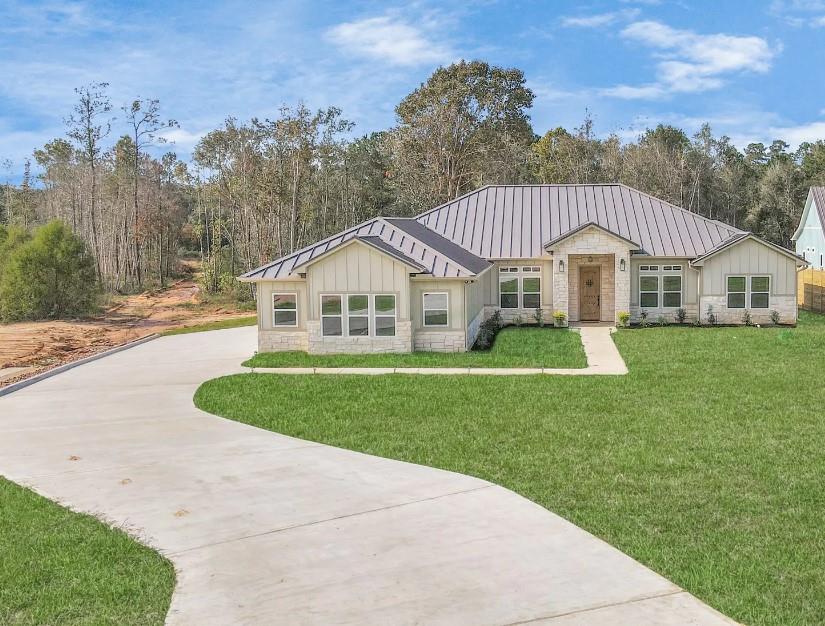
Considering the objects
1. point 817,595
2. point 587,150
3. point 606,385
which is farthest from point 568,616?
point 587,150

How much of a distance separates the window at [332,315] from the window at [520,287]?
28.1 feet

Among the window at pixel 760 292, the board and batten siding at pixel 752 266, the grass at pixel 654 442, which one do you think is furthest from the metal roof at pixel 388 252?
the window at pixel 760 292

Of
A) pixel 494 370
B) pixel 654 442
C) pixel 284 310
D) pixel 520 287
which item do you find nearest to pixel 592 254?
pixel 520 287

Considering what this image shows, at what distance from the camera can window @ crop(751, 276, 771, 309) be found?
2636cm

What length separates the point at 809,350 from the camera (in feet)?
65.7

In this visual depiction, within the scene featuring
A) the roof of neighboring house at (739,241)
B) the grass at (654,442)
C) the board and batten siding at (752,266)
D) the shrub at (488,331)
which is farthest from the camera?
the board and batten siding at (752,266)

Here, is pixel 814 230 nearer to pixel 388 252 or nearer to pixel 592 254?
pixel 592 254

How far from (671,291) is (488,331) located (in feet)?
24.1

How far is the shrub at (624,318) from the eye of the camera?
2655cm

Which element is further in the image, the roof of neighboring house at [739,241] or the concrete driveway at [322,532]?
the roof of neighboring house at [739,241]

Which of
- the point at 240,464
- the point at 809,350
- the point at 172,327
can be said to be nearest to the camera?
the point at 240,464

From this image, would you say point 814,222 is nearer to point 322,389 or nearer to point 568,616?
point 322,389

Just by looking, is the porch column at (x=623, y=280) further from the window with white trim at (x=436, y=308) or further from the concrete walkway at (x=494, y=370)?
the window with white trim at (x=436, y=308)

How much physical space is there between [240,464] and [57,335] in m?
21.8
